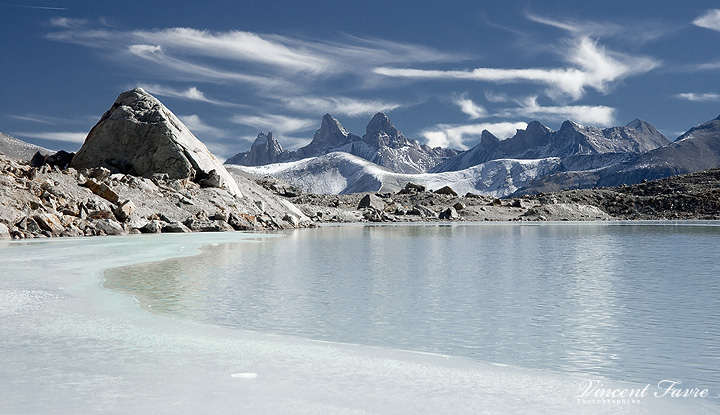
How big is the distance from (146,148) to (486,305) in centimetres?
3235

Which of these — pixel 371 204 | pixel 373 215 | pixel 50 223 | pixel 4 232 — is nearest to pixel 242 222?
pixel 50 223

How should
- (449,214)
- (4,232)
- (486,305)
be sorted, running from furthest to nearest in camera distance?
(449,214) → (4,232) → (486,305)

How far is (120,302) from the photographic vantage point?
8.22 m

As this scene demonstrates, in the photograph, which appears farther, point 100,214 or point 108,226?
point 100,214

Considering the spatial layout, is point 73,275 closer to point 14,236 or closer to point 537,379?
point 537,379

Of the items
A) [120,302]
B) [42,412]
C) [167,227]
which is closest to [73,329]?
[120,302]

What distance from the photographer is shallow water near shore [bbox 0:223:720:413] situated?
420cm

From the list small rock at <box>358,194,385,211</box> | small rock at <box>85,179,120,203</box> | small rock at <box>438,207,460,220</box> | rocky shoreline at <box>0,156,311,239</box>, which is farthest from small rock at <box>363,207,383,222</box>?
small rock at <box>85,179,120,203</box>

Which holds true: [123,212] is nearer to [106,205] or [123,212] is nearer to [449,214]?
[106,205]

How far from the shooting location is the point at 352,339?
239 inches

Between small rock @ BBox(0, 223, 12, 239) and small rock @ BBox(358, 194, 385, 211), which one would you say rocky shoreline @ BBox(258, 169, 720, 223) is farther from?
small rock @ BBox(0, 223, 12, 239)

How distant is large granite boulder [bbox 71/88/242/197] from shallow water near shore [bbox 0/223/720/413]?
24.3 m

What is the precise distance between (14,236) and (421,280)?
1832cm

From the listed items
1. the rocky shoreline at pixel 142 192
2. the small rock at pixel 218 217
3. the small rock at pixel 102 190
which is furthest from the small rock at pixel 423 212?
the small rock at pixel 102 190
